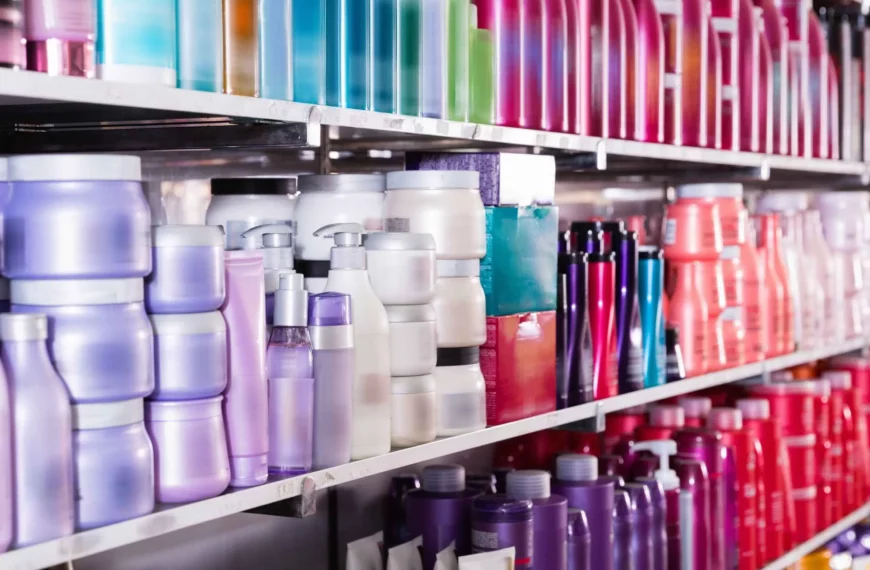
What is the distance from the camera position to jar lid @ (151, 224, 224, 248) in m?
1.29

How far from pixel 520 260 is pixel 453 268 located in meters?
0.19

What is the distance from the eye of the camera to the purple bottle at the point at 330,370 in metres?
1.48

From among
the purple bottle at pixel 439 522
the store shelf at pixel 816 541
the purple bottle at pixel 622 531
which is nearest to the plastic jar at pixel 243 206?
the purple bottle at pixel 439 522

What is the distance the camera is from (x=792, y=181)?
397 cm

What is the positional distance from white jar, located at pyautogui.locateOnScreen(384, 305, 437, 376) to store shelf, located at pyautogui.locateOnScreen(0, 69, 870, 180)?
0.82 ft

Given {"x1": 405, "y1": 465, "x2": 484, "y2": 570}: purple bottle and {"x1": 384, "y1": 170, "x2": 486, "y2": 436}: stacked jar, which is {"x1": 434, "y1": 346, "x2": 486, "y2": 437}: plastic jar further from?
{"x1": 405, "y1": 465, "x2": 484, "y2": 570}: purple bottle

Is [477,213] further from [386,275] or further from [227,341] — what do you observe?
[227,341]

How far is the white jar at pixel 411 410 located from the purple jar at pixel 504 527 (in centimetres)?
27

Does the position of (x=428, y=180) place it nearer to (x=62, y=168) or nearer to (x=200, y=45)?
(x=200, y=45)

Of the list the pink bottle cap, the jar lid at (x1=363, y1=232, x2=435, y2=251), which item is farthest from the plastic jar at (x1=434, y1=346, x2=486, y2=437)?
the pink bottle cap

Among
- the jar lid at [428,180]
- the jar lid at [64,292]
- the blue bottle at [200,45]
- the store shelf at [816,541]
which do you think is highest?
the blue bottle at [200,45]

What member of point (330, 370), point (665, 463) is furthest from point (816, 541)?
point (330, 370)

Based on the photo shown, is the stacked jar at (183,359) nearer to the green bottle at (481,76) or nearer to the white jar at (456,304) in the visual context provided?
the white jar at (456,304)

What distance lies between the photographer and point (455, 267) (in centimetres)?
178
